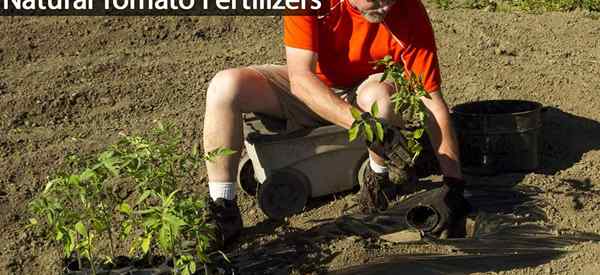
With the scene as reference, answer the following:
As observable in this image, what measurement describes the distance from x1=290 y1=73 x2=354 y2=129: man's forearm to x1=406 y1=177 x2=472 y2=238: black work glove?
1.54 ft

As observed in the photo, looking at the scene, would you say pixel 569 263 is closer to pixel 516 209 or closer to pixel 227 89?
pixel 516 209

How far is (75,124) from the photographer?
5.42 m

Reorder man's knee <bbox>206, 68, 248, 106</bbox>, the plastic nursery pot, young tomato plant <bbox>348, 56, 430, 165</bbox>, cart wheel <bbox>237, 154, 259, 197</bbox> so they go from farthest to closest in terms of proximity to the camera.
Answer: cart wheel <bbox>237, 154, 259, 197</bbox>
man's knee <bbox>206, 68, 248, 106</bbox>
young tomato plant <bbox>348, 56, 430, 165</bbox>
the plastic nursery pot

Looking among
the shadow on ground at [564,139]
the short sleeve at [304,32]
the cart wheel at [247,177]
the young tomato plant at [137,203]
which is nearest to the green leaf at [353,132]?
the young tomato plant at [137,203]

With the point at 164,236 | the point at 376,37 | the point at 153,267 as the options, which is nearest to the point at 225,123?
the point at 376,37

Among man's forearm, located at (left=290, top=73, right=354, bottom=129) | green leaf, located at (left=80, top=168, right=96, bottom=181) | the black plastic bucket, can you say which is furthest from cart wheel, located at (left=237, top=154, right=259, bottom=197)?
green leaf, located at (left=80, top=168, right=96, bottom=181)

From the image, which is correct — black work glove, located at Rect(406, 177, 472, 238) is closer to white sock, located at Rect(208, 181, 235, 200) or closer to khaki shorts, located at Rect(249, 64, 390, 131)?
khaki shorts, located at Rect(249, 64, 390, 131)

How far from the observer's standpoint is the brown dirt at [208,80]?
13.9ft

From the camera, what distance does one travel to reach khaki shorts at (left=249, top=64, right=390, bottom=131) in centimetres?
438

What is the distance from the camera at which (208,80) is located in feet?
19.2

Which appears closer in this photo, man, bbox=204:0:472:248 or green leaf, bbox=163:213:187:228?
green leaf, bbox=163:213:187:228

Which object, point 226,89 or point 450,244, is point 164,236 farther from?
point 450,244

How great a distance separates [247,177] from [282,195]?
294 mm

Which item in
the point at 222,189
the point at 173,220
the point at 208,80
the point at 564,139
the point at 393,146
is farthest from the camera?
the point at 208,80
